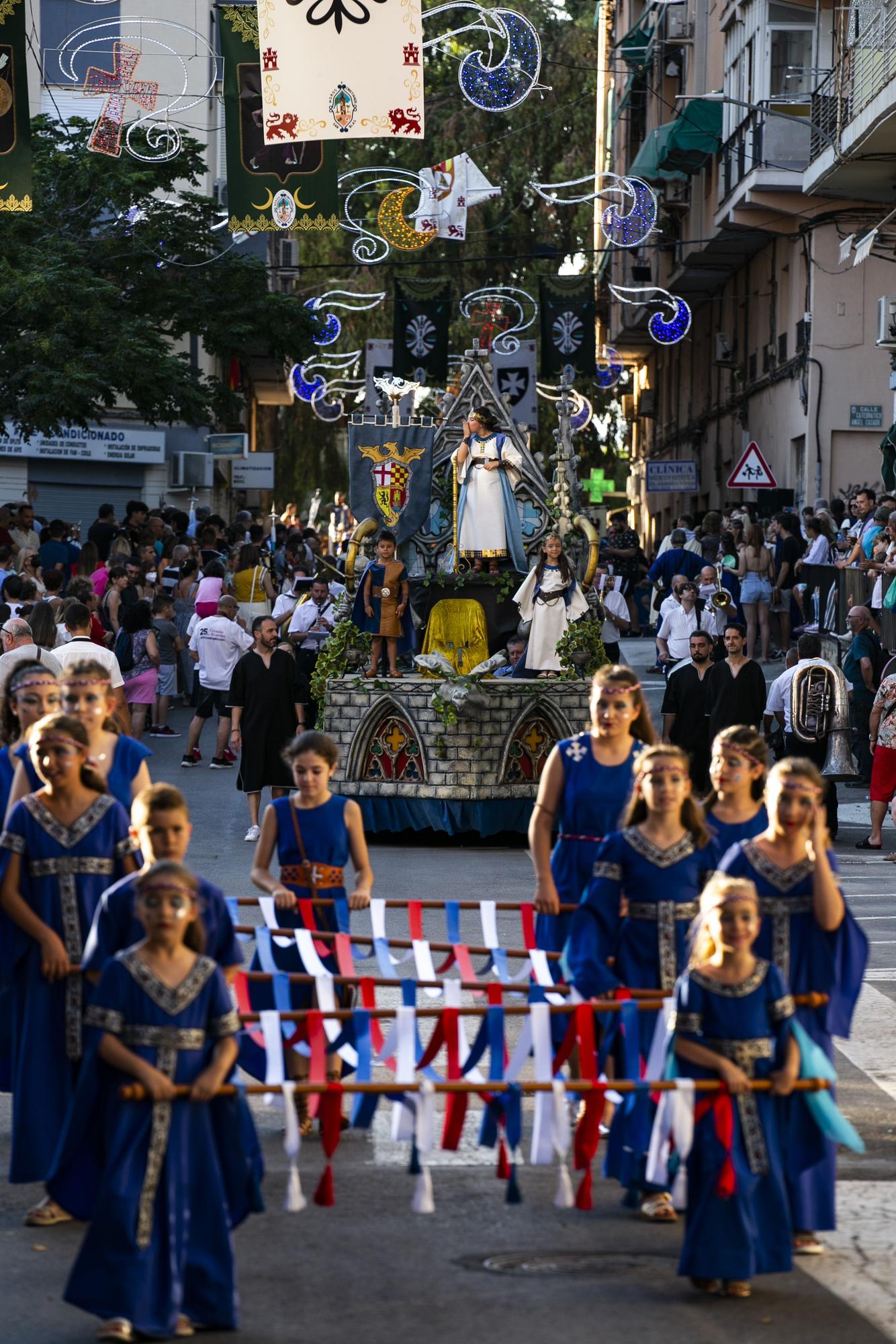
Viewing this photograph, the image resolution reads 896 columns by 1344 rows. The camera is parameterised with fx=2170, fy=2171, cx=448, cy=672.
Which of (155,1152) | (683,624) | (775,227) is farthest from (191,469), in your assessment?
(155,1152)

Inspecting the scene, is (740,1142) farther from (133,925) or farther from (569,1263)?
(133,925)

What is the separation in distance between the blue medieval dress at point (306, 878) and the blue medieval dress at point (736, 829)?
1.54 m

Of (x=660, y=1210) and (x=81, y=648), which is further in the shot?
(x=81, y=648)

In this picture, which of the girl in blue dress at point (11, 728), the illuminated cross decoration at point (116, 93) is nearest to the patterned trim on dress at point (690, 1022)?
the girl in blue dress at point (11, 728)

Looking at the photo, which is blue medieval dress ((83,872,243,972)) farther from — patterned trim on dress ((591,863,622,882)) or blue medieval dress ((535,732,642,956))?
blue medieval dress ((535,732,642,956))

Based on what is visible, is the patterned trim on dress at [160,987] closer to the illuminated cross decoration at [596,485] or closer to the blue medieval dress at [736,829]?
the blue medieval dress at [736,829]

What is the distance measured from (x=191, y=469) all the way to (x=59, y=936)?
33302mm

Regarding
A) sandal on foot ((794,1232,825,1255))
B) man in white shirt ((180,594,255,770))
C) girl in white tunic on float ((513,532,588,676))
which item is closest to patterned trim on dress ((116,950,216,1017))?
sandal on foot ((794,1232,825,1255))

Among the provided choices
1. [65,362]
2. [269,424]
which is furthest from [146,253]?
[269,424]

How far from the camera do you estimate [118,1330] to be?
5812mm

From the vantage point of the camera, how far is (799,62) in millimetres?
32156

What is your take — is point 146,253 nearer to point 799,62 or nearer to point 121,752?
point 799,62

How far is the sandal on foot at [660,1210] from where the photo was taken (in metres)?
7.14

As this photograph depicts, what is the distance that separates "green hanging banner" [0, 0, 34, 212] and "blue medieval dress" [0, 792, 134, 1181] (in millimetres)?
11791
